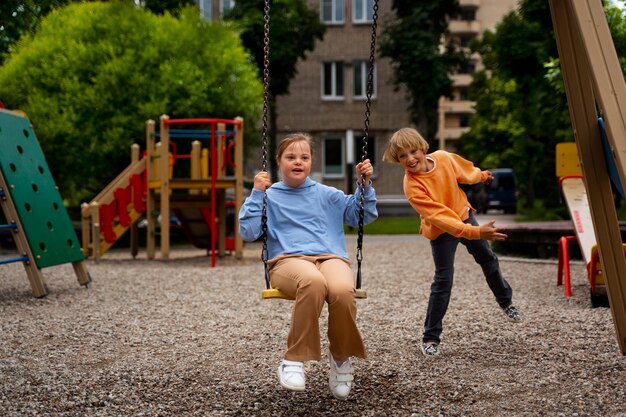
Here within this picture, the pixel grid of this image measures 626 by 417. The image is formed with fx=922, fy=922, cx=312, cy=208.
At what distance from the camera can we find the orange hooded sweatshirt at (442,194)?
5402 mm

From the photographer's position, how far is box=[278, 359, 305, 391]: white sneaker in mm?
4262

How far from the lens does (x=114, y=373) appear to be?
5301 millimetres

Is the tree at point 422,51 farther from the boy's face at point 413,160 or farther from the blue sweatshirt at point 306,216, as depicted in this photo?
the blue sweatshirt at point 306,216

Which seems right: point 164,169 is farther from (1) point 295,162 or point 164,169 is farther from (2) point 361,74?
(2) point 361,74

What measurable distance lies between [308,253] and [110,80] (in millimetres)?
14444

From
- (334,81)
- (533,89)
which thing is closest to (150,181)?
(533,89)

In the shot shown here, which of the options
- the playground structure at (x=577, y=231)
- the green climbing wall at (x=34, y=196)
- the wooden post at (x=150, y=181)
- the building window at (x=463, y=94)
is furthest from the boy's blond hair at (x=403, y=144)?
the building window at (x=463, y=94)

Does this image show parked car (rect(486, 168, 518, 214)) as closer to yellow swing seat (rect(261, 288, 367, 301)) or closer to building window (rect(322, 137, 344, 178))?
building window (rect(322, 137, 344, 178))

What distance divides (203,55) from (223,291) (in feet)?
33.9

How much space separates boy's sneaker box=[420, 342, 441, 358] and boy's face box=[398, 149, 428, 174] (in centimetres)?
107

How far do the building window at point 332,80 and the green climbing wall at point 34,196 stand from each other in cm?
2830

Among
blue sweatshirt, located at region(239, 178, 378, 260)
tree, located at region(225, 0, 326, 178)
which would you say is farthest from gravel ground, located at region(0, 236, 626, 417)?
tree, located at region(225, 0, 326, 178)

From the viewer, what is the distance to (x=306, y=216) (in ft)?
15.6

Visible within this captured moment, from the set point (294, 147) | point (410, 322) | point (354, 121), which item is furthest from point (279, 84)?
point (294, 147)
